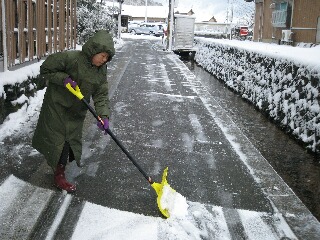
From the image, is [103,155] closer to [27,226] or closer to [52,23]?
[27,226]

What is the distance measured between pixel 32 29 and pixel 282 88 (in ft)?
17.6

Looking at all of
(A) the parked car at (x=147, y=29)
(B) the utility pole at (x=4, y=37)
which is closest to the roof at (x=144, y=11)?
(A) the parked car at (x=147, y=29)

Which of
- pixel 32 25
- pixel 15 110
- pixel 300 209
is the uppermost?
pixel 32 25

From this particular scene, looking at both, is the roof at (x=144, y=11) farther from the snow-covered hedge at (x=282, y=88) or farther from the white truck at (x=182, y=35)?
the snow-covered hedge at (x=282, y=88)

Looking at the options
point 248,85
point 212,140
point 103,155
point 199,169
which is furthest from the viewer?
point 248,85

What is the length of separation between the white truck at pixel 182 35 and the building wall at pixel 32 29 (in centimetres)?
1275

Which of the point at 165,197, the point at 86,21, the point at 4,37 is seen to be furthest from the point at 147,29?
the point at 165,197

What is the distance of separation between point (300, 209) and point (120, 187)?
187 cm

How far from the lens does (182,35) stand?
2448 cm

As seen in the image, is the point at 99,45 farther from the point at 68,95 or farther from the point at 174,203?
the point at 174,203

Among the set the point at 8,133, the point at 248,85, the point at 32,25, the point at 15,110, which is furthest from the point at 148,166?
the point at 248,85

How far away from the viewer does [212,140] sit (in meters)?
6.11

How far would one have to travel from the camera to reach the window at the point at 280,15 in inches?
881

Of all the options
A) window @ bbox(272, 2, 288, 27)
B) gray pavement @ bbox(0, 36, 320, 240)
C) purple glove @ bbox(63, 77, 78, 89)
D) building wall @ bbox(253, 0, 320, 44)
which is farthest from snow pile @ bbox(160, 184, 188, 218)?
window @ bbox(272, 2, 288, 27)
